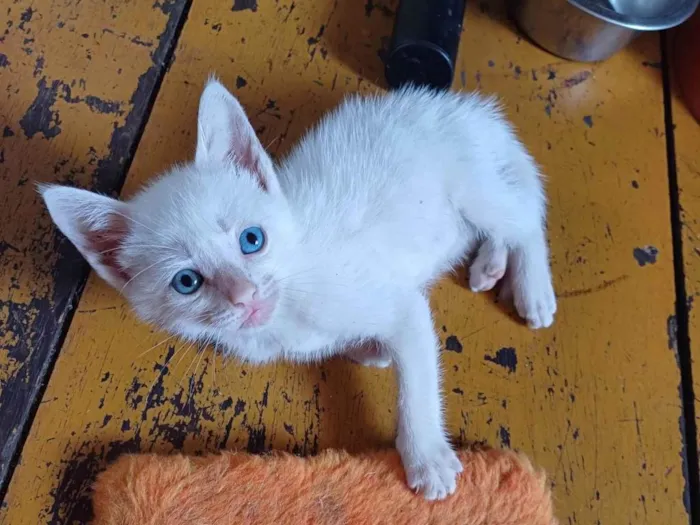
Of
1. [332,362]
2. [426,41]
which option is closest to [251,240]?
[332,362]

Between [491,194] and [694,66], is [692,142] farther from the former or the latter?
[491,194]

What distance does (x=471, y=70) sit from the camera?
1.34 metres

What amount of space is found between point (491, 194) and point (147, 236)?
56 cm

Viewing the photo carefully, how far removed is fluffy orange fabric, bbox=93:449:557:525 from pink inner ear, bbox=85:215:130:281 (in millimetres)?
291

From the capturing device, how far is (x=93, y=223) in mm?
900

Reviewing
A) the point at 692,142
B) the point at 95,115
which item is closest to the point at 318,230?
the point at 95,115

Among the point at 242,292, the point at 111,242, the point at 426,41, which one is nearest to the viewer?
the point at 242,292

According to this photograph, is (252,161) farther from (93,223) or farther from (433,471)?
(433,471)

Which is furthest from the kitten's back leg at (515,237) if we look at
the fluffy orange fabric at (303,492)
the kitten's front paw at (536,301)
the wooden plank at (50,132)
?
the wooden plank at (50,132)

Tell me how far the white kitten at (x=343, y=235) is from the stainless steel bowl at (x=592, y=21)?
0.24 m

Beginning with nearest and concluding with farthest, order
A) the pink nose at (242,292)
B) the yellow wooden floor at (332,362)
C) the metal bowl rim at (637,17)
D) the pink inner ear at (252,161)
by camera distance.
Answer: the pink nose at (242,292), the pink inner ear at (252,161), the yellow wooden floor at (332,362), the metal bowl rim at (637,17)

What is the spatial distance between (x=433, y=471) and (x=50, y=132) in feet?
2.95

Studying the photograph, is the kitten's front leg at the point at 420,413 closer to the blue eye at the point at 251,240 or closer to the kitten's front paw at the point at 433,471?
the kitten's front paw at the point at 433,471

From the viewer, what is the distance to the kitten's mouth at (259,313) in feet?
2.76
